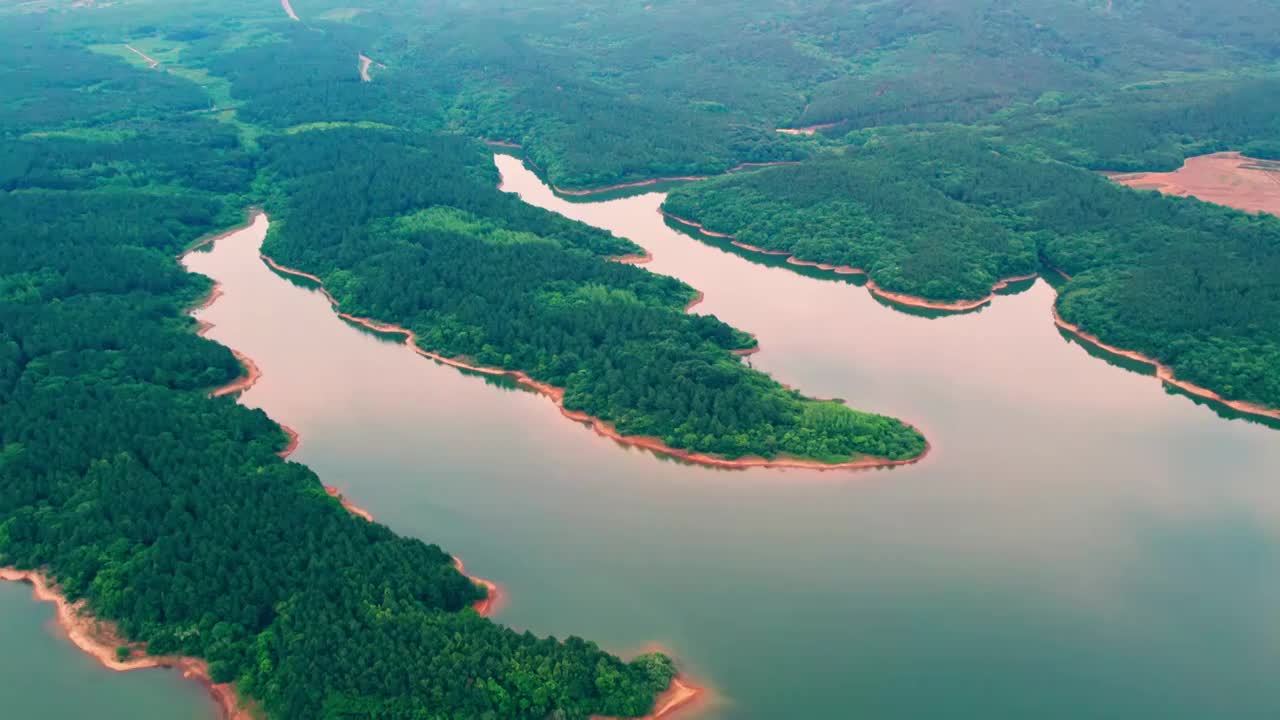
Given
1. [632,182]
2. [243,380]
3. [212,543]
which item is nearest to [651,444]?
[212,543]

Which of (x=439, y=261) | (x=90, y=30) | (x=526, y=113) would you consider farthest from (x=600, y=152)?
(x=90, y=30)

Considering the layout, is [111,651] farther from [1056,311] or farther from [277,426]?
[1056,311]

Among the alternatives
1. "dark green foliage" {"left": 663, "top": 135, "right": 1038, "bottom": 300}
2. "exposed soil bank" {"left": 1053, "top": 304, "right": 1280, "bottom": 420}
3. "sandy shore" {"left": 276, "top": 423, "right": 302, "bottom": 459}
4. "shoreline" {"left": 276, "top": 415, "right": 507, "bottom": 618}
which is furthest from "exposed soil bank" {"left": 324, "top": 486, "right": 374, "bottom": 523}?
"exposed soil bank" {"left": 1053, "top": 304, "right": 1280, "bottom": 420}

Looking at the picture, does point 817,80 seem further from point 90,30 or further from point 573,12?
point 90,30

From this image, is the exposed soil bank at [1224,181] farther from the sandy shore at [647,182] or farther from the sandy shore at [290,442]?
the sandy shore at [290,442]

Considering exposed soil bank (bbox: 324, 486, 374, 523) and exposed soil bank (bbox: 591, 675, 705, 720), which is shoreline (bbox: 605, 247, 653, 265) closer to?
exposed soil bank (bbox: 324, 486, 374, 523)

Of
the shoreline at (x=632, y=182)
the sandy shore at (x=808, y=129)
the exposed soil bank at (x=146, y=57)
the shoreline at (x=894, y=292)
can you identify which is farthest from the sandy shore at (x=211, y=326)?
the exposed soil bank at (x=146, y=57)
